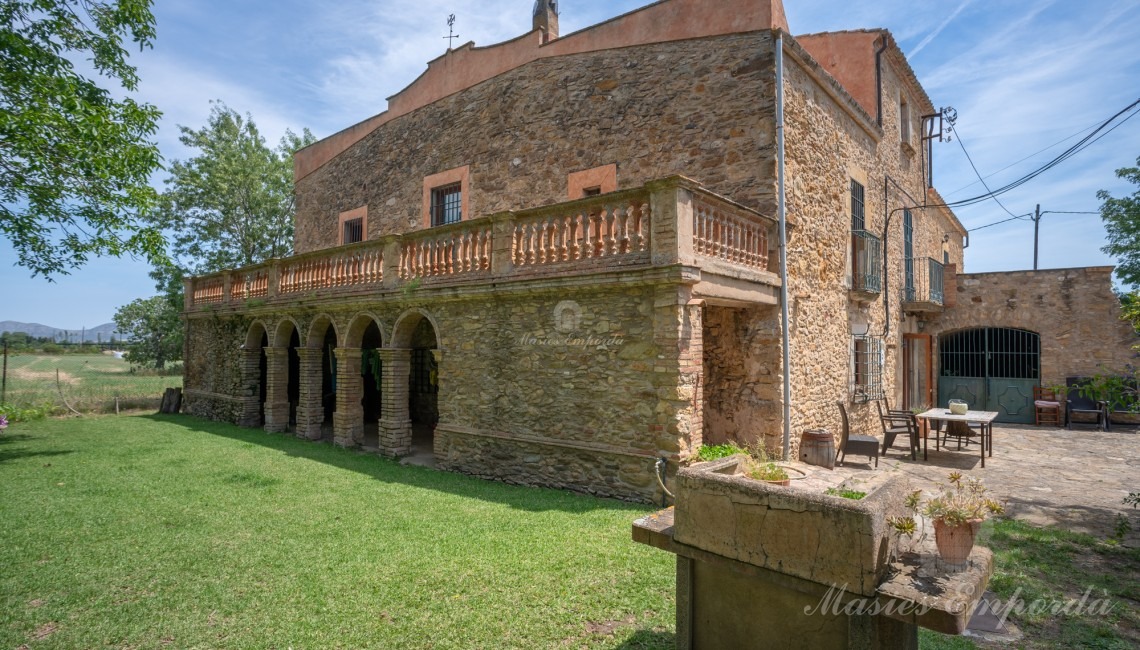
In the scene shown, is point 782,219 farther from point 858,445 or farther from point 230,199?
point 230,199

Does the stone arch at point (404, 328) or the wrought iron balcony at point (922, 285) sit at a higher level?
the wrought iron balcony at point (922, 285)

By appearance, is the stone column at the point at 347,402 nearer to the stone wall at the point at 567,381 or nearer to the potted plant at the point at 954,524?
the stone wall at the point at 567,381

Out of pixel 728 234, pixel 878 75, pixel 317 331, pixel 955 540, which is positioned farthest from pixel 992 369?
pixel 317 331

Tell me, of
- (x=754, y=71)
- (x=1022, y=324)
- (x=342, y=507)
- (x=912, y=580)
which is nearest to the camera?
(x=912, y=580)

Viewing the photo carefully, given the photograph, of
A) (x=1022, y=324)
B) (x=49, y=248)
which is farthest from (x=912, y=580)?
(x=1022, y=324)

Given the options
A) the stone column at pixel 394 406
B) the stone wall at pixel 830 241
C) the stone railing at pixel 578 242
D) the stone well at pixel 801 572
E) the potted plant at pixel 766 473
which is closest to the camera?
the stone well at pixel 801 572

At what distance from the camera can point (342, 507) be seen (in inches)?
268

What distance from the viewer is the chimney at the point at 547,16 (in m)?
12.5

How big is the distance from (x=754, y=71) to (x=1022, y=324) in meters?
12.5

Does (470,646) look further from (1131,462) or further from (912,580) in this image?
(1131,462)

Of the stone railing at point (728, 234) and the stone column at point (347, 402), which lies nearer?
the stone railing at point (728, 234)

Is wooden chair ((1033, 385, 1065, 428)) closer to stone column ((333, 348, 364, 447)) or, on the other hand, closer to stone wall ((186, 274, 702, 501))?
stone wall ((186, 274, 702, 501))

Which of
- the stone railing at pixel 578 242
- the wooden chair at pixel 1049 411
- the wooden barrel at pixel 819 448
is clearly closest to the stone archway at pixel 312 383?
the stone railing at pixel 578 242

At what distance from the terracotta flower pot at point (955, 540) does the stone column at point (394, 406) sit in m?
9.22
